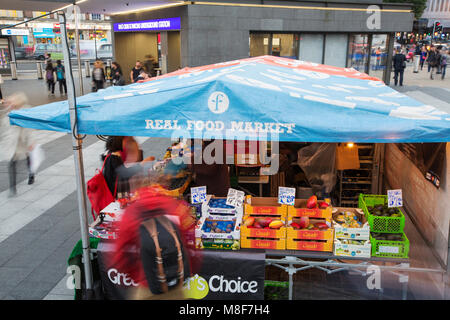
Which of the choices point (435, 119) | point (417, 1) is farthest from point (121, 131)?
point (417, 1)

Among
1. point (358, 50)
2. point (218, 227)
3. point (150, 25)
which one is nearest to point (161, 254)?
point (218, 227)

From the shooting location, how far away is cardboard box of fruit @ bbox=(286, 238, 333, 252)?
14.9 ft

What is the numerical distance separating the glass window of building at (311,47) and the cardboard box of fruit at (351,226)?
14.9 m

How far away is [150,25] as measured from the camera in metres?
19.9

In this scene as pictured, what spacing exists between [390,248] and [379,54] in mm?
17371

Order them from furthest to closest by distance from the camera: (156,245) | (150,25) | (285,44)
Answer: (150,25) < (285,44) < (156,245)

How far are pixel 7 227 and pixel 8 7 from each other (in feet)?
42.9

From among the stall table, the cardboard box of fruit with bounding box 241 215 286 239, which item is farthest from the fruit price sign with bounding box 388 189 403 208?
the cardboard box of fruit with bounding box 241 215 286 239

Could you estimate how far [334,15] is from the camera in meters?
18.3

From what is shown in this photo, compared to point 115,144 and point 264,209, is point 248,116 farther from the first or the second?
point 115,144

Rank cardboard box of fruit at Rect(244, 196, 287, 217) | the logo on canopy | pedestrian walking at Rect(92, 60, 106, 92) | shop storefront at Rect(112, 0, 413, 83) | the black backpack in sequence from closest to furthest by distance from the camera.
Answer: the black backpack < the logo on canopy < cardboard box of fruit at Rect(244, 196, 287, 217) < shop storefront at Rect(112, 0, 413, 83) < pedestrian walking at Rect(92, 60, 106, 92)

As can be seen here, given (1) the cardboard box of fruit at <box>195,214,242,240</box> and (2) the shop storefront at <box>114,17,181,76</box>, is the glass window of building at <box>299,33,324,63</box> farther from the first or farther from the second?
(1) the cardboard box of fruit at <box>195,214,242,240</box>

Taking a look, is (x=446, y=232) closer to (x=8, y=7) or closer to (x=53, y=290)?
(x=53, y=290)

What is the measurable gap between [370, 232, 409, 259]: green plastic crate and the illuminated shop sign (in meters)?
15.1
